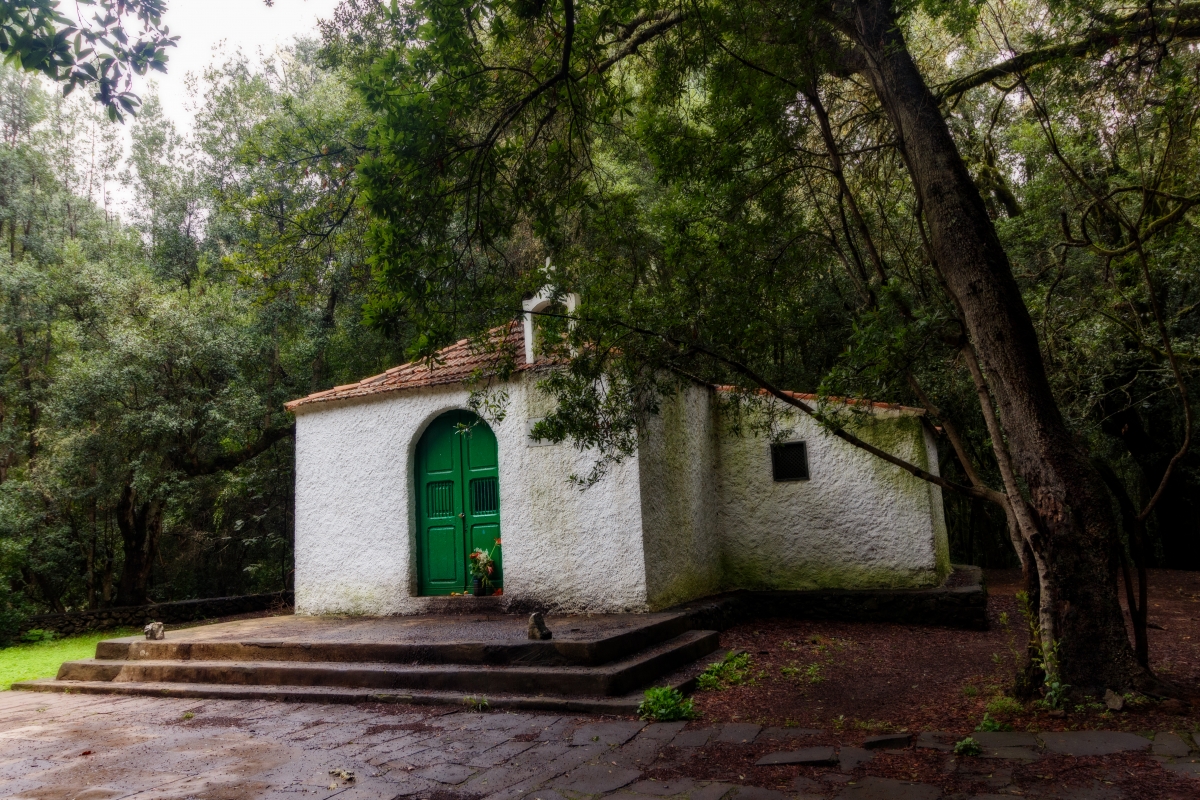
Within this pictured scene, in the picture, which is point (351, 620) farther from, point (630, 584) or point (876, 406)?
point (876, 406)

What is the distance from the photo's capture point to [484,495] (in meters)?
9.39

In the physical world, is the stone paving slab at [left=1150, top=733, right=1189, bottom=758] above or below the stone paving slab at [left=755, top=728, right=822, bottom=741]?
above

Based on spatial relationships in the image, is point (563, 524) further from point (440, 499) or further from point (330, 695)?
point (330, 695)

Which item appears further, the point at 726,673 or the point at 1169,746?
the point at 726,673

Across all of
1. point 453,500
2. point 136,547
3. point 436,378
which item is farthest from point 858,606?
point 136,547

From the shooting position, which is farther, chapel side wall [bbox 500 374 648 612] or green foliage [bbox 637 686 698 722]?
chapel side wall [bbox 500 374 648 612]

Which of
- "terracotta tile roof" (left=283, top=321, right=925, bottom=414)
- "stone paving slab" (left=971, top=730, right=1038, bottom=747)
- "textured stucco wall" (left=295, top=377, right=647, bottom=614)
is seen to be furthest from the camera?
"terracotta tile roof" (left=283, top=321, right=925, bottom=414)

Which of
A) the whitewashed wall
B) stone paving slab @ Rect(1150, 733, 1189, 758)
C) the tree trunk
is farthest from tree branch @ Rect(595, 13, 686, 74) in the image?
the tree trunk

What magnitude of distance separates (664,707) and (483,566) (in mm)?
4117

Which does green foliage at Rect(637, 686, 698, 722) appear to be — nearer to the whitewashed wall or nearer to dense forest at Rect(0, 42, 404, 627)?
the whitewashed wall

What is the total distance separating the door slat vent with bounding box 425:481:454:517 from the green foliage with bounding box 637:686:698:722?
474 cm

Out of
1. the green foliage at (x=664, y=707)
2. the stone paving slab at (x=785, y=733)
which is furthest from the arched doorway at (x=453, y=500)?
the stone paving slab at (x=785, y=733)

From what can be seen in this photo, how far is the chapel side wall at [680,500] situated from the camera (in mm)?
8328

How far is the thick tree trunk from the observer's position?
190 inches
